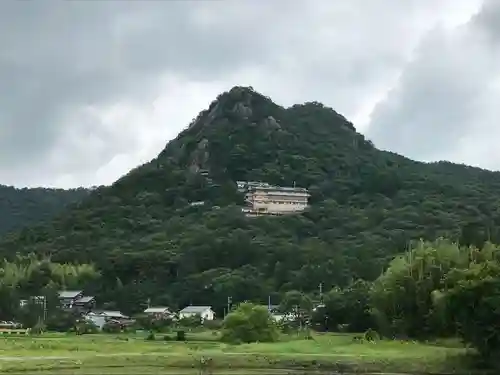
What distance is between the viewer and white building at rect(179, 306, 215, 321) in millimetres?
76912

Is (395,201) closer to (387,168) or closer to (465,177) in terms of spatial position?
(387,168)

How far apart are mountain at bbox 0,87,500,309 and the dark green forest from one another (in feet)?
0.75

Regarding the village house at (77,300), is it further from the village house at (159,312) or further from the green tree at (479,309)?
the green tree at (479,309)

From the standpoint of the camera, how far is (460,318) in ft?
131

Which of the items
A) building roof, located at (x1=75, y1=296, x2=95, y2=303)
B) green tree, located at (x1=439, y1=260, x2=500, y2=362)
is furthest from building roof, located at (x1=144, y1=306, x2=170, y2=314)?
green tree, located at (x1=439, y1=260, x2=500, y2=362)

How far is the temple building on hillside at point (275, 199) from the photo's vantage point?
132125 millimetres

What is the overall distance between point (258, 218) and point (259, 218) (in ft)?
0.54

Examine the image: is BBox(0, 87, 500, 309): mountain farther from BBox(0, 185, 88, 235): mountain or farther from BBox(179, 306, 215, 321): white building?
BBox(0, 185, 88, 235): mountain

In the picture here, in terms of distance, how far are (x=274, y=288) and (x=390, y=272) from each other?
33.1 meters

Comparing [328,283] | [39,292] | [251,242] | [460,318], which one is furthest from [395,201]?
[460,318]

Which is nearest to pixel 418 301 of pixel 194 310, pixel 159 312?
pixel 194 310

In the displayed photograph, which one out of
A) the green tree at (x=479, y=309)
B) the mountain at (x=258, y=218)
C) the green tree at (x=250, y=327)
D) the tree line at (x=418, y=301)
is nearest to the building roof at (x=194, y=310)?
the mountain at (x=258, y=218)

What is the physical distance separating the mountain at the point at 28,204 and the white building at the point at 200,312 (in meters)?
74.5

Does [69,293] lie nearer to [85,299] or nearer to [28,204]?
[85,299]
